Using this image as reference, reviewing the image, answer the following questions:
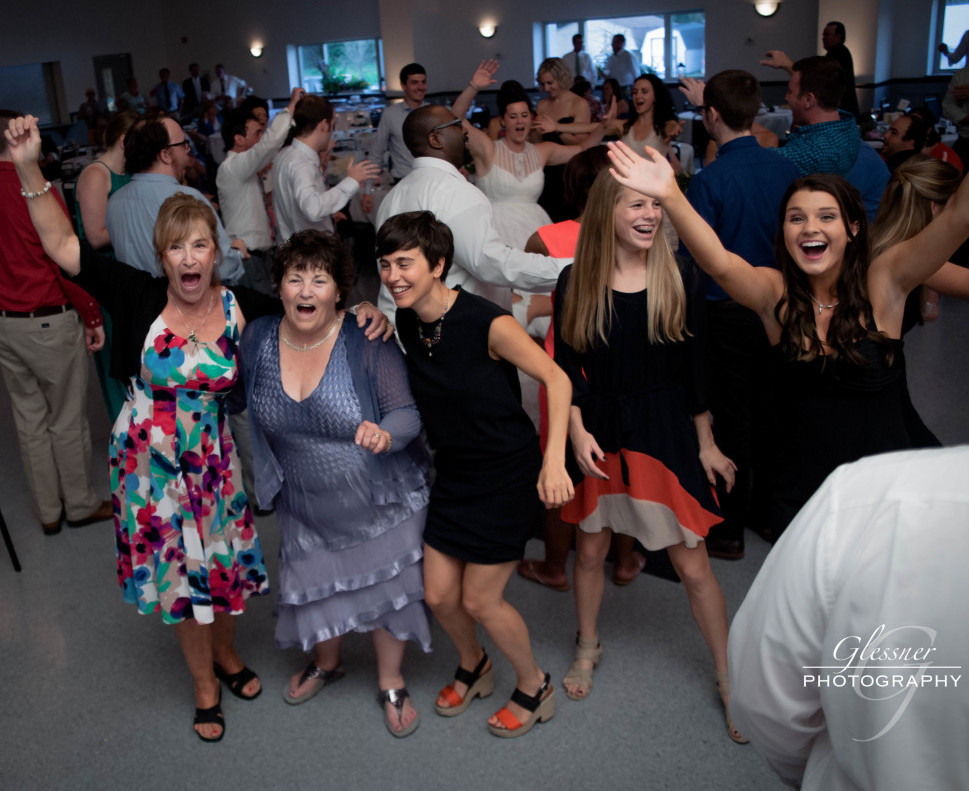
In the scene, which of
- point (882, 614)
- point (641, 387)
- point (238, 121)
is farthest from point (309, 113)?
point (882, 614)

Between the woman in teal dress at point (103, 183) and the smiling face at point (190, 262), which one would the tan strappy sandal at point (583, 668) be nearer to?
the smiling face at point (190, 262)

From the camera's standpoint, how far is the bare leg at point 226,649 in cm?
258

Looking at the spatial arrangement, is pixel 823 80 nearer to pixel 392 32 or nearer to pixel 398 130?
pixel 398 130

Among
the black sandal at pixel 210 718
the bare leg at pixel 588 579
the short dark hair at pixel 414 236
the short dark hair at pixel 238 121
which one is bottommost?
the black sandal at pixel 210 718

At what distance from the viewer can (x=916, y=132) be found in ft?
17.6

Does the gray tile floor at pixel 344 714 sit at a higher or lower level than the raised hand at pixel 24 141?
lower

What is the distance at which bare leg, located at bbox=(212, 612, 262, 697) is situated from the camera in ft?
8.45

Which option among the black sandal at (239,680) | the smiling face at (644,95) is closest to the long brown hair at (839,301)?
the black sandal at (239,680)

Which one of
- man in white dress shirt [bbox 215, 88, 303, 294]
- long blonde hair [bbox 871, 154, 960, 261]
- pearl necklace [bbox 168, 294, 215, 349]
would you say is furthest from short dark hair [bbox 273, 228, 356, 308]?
man in white dress shirt [bbox 215, 88, 303, 294]

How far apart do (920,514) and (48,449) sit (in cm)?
349

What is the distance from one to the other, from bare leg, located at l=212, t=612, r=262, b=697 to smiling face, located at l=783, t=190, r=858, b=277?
180 centimetres

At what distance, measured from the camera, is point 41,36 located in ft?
54.4

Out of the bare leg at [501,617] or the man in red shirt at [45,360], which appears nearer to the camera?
the bare leg at [501,617]

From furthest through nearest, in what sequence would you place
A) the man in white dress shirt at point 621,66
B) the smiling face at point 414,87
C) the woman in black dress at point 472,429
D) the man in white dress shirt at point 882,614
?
the man in white dress shirt at point 621,66, the smiling face at point 414,87, the woman in black dress at point 472,429, the man in white dress shirt at point 882,614
